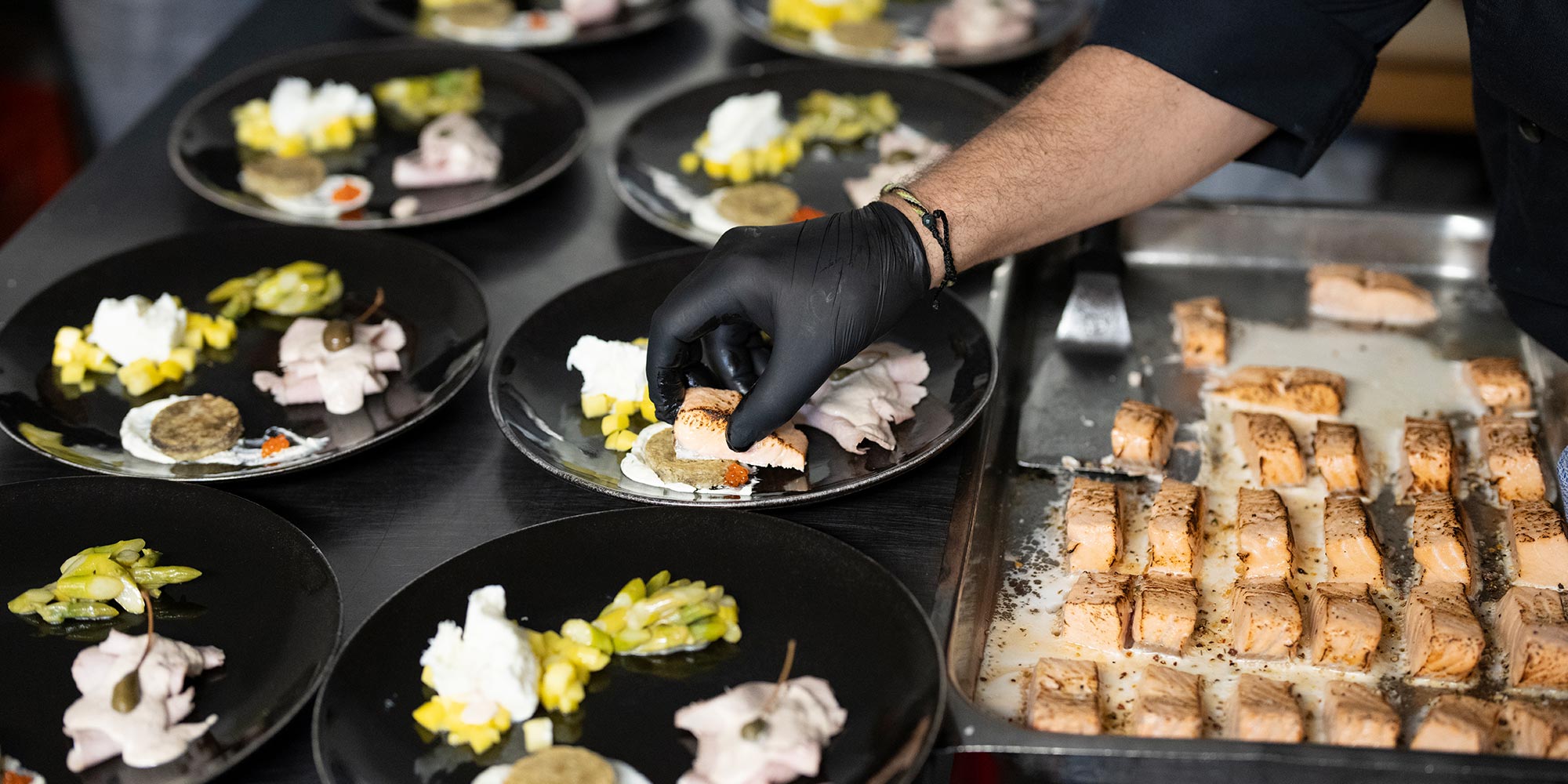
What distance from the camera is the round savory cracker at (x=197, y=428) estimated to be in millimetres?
1764

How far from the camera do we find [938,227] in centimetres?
178

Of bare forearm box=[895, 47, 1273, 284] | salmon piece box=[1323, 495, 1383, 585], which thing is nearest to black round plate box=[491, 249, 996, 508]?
bare forearm box=[895, 47, 1273, 284]

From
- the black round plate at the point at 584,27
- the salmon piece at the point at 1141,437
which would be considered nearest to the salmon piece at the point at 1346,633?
the salmon piece at the point at 1141,437

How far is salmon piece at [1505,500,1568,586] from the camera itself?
5.54 feet

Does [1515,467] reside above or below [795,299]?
below

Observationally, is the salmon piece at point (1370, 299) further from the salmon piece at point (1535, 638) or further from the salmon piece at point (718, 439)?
the salmon piece at point (718, 439)

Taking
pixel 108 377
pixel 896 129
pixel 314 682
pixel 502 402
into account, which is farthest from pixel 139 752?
pixel 896 129

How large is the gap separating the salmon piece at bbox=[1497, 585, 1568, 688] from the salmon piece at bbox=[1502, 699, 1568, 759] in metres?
0.04

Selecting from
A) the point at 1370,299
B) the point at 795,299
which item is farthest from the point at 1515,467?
the point at 795,299

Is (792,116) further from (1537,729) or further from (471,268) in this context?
(1537,729)

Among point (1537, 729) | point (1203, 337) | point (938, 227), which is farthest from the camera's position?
point (1203, 337)

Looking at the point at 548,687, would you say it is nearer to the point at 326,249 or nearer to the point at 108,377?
the point at 108,377

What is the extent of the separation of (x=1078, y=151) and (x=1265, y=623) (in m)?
0.72

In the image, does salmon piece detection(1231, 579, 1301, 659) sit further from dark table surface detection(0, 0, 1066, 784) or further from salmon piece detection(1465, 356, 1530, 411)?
salmon piece detection(1465, 356, 1530, 411)
